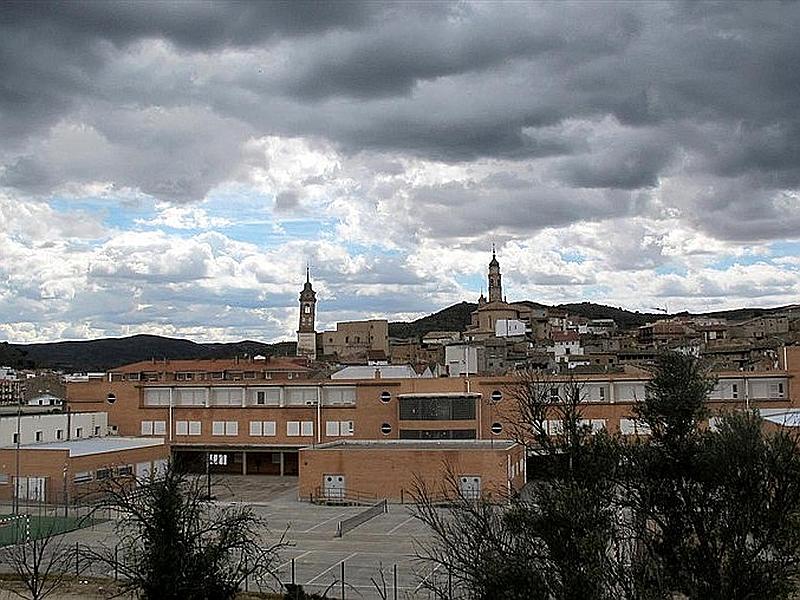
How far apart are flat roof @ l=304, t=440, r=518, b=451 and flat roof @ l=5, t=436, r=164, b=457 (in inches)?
424

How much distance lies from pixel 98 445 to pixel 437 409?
1933 cm

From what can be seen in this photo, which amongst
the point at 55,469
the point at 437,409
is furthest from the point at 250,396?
the point at 55,469

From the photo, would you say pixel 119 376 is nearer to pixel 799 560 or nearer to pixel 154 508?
pixel 154 508

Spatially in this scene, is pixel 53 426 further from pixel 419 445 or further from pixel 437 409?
pixel 437 409

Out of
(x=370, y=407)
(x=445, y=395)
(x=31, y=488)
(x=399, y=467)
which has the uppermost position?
(x=445, y=395)

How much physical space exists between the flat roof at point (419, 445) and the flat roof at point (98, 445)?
10.8m

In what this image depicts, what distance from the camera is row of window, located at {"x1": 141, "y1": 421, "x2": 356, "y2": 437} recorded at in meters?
59.0

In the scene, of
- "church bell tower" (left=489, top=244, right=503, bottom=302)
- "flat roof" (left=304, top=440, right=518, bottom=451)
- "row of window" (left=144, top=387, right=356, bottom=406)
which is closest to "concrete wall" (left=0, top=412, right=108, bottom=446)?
"row of window" (left=144, top=387, right=356, bottom=406)

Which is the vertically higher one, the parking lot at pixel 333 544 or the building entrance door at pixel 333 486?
the building entrance door at pixel 333 486

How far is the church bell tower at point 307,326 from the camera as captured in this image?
133 m

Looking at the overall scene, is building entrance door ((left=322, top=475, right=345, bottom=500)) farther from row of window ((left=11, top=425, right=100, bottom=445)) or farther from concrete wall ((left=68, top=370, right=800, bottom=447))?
row of window ((left=11, top=425, right=100, bottom=445))

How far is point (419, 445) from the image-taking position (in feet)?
167

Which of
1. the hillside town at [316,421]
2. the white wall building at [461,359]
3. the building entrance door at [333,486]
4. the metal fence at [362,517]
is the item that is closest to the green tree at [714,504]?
the metal fence at [362,517]

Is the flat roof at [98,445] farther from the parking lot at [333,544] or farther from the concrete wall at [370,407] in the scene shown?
the parking lot at [333,544]
